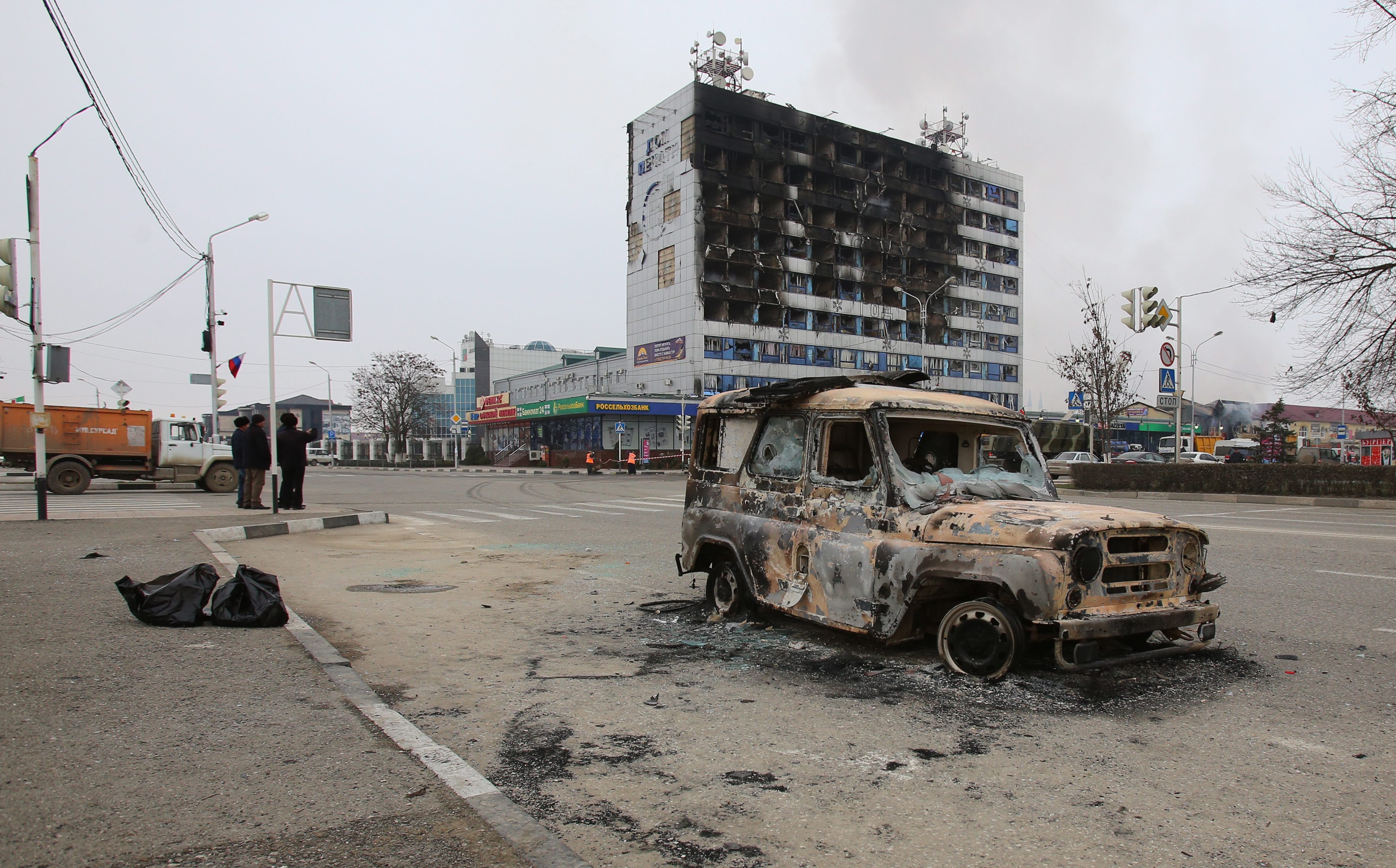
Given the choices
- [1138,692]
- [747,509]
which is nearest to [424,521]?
[747,509]

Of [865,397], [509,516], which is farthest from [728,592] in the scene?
[509,516]

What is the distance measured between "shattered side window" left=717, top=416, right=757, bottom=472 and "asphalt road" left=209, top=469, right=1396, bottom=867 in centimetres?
126

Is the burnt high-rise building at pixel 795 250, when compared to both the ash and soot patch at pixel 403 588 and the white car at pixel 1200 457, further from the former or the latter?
the ash and soot patch at pixel 403 588

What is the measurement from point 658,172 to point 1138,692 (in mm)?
65292

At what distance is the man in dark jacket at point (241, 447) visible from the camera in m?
15.5

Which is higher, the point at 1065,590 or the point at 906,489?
the point at 906,489

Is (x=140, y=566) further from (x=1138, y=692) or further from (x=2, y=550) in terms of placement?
(x=1138, y=692)

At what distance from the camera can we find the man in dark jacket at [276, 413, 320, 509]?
50.4 feet

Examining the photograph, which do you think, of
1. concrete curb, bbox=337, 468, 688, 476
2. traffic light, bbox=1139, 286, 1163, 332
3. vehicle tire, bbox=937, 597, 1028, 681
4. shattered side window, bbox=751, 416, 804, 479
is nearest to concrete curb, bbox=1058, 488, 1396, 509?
traffic light, bbox=1139, 286, 1163, 332

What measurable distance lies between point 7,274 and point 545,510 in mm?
10259

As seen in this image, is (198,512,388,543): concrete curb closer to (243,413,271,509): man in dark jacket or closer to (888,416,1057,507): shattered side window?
(243,413,271,509): man in dark jacket

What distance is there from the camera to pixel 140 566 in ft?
27.6

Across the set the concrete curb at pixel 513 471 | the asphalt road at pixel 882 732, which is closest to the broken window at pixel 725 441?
the asphalt road at pixel 882 732

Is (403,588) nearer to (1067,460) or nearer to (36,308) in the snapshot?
(36,308)
